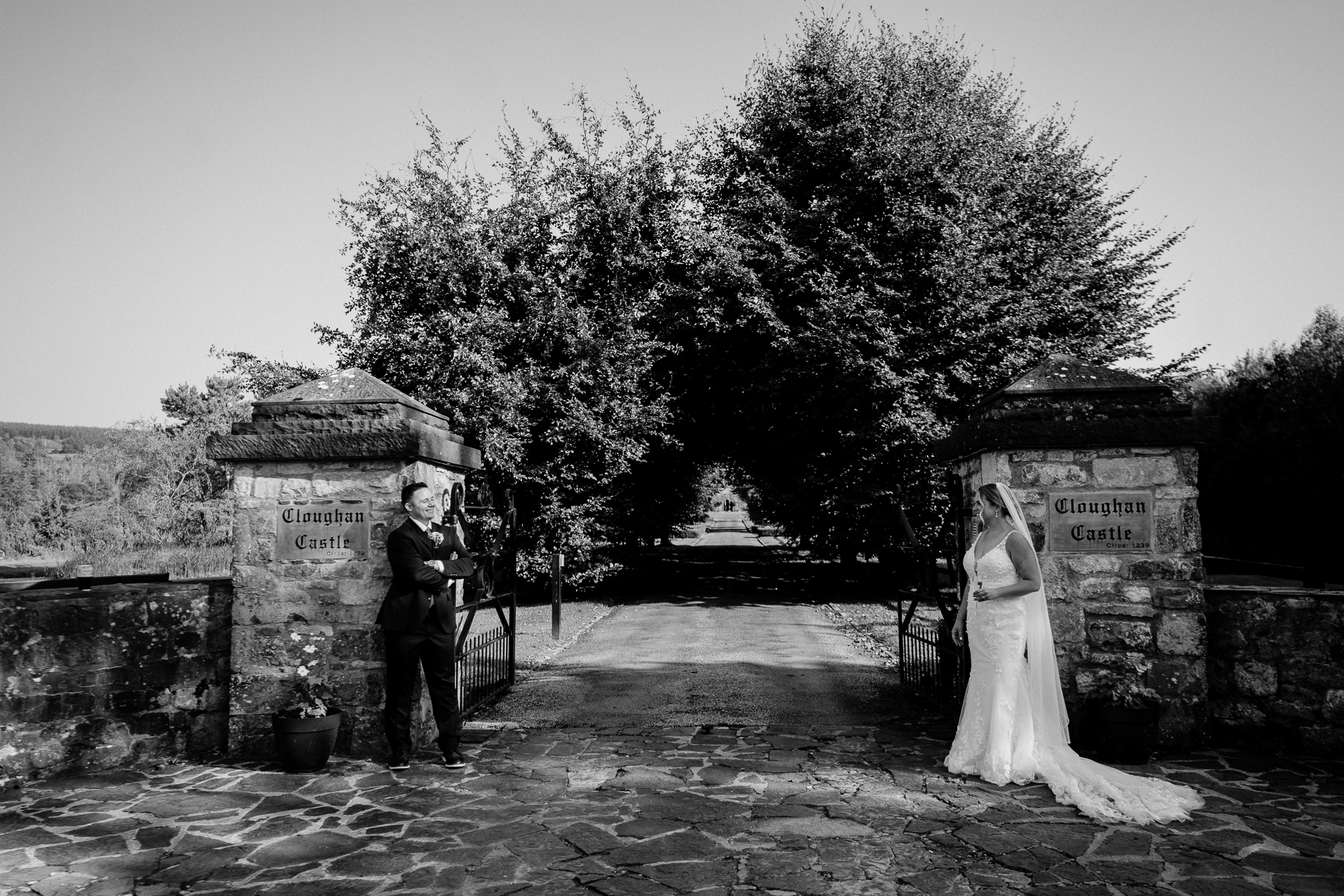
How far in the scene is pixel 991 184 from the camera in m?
18.2

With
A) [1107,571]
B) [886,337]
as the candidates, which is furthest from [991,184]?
[1107,571]

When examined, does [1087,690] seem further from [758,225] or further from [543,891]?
[758,225]

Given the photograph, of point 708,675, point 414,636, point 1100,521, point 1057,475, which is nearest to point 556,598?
point 708,675

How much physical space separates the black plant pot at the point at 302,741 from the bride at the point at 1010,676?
14.2ft

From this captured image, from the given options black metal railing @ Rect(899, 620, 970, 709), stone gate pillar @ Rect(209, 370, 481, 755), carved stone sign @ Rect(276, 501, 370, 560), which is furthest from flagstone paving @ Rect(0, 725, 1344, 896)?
carved stone sign @ Rect(276, 501, 370, 560)

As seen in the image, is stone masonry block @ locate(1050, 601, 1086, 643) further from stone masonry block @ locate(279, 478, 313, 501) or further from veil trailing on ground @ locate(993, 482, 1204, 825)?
stone masonry block @ locate(279, 478, 313, 501)

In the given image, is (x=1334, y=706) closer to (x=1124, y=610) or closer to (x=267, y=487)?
(x=1124, y=610)

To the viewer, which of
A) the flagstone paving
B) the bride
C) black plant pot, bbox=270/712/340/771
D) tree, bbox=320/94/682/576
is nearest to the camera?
the flagstone paving

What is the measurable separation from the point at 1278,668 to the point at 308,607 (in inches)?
285

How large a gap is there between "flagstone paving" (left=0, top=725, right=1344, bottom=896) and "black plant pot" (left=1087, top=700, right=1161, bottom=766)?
0.14 meters

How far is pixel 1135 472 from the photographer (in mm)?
6457

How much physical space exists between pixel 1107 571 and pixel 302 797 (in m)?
5.88

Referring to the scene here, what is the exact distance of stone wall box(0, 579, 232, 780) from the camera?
19.1 ft

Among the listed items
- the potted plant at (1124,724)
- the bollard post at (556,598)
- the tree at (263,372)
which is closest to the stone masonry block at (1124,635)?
the potted plant at (1124,724)
